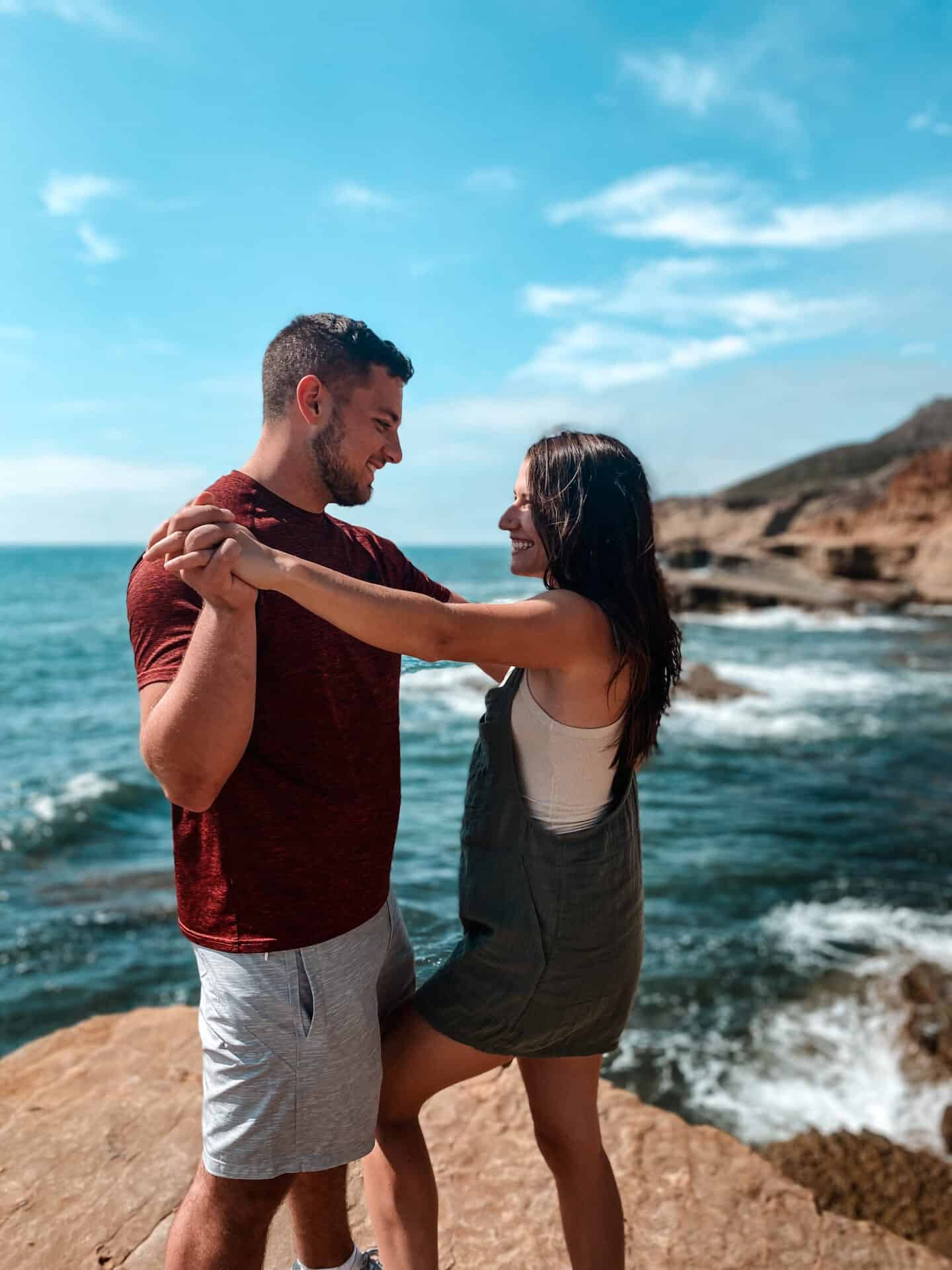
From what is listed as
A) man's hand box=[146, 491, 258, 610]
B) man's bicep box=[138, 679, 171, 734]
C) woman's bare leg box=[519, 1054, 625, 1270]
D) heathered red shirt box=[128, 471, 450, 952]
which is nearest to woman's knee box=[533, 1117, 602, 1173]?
woman's bare leg box=[519, 1054, 625, 1270]

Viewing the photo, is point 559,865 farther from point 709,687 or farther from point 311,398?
point 709,687

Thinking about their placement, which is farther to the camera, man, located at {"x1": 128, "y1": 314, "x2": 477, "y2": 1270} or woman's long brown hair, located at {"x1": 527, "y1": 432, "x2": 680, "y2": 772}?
woman's long brown hair, located at {"x1": 527, "y1": 432, "x2": 680, "y2": 772}

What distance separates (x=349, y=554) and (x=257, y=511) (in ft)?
0.89

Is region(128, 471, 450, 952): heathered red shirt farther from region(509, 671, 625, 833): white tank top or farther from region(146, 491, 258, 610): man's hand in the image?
region(509, 671, 625, 833): white tank top

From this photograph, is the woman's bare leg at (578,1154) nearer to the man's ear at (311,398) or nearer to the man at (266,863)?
the man at (266,863)

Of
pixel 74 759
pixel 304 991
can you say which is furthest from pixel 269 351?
pixel 74 759

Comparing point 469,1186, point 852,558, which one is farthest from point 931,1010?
point 852,558

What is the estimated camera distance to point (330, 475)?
7.53 feet

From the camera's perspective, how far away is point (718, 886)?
8914 millimetres

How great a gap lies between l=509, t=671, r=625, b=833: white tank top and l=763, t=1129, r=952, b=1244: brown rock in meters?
3.07

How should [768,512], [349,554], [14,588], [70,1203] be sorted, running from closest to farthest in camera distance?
1. [349,554]
2. [70,1203]
3. [768,512]
4. [14,588]

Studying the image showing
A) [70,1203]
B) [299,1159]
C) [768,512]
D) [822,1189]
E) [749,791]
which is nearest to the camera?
[299,1159]

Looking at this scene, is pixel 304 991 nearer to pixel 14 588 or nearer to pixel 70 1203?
pixel 70 1203

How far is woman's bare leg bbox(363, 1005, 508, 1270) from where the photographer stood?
2.24m
